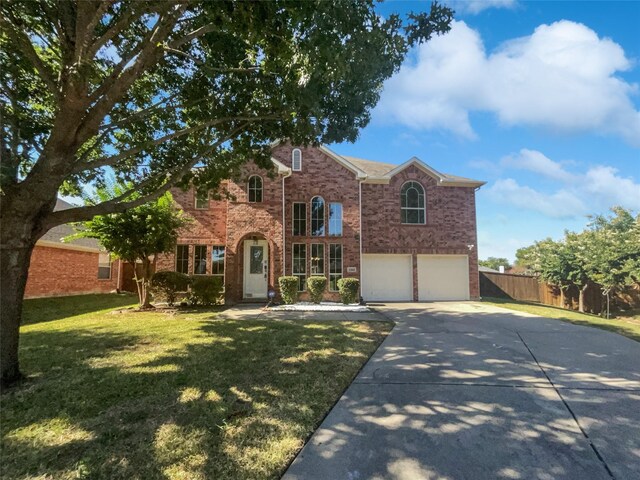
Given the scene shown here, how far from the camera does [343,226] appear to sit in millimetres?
14922

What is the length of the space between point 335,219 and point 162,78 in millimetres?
8831

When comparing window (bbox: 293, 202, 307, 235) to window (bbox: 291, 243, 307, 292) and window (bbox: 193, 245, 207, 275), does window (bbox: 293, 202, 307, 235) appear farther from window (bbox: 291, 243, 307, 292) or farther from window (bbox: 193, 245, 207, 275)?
window (bbox: 193, 245, 207, 275)

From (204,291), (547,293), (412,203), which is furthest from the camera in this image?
(547,293)

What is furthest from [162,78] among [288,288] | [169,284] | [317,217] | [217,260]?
[217,260]

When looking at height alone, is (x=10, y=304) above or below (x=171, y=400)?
above

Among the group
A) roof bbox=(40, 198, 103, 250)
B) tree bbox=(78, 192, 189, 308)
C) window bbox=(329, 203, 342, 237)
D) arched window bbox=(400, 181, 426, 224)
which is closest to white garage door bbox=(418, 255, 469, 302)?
arched window bbox=(400, 181, 426, 224)

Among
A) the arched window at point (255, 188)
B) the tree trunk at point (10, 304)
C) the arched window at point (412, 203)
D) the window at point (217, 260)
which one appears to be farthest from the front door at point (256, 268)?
the tree trunk at point (10, 304)

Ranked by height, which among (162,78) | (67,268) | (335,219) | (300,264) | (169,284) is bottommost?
(169,284)

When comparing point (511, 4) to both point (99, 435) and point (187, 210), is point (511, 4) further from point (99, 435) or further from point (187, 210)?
point (187, 210)

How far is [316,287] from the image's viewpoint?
13.4 meters

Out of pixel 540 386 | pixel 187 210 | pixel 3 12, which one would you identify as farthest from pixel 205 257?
pixel 540 386

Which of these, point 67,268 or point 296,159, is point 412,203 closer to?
point 296,159

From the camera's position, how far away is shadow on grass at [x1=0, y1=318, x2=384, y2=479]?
2.90 meters

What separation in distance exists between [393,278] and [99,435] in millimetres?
14266
